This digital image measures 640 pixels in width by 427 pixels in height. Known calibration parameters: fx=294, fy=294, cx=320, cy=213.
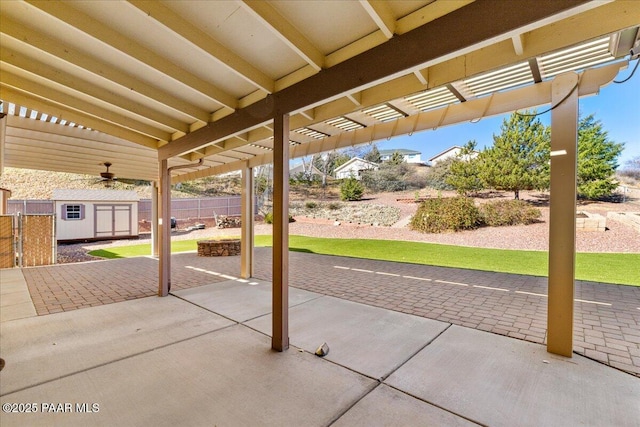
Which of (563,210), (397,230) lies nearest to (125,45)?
(563,210)

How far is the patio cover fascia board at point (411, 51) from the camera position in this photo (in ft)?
5.50

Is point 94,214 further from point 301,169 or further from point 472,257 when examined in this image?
point 472,257

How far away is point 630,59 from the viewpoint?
2379 millimetres

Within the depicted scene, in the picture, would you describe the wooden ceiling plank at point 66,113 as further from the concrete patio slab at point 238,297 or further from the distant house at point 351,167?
the distant house at point 351,167

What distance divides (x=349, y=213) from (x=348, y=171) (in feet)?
25.0

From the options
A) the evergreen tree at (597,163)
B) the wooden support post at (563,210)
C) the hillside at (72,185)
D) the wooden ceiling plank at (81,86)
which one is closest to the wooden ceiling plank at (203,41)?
the wooden ceiling plank at (81,86)

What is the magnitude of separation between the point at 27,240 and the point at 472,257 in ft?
43.7

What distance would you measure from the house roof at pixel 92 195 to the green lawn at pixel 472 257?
4.46 metres

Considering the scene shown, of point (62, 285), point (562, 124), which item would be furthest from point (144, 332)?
point (562, 124)

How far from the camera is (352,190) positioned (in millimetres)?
18719

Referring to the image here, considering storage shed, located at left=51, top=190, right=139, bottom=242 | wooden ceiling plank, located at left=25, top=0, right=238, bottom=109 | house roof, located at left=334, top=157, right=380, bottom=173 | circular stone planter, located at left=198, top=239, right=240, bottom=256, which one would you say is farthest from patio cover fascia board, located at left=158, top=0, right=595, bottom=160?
house roof, located at left=334, top=157, right=380, bottom=173

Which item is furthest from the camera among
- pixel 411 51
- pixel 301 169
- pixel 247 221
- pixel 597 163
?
pixel 301 169

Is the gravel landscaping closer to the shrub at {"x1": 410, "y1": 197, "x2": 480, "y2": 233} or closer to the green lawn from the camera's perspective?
the shrub at {"x1": 410, "y1": 197, "x2": 480, "y2": 233}

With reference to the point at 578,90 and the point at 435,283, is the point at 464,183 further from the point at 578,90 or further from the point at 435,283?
the point at 578,90
